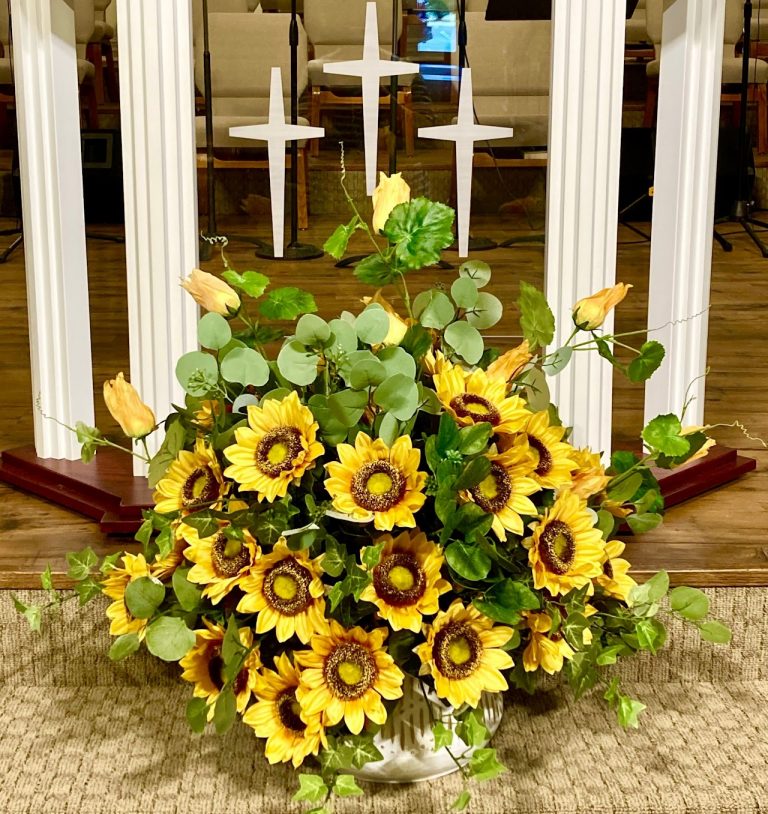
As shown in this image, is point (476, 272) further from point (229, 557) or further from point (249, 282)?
point (229, 557)

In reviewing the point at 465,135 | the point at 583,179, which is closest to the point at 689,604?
the point at 583,179

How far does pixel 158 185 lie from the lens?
155 cm

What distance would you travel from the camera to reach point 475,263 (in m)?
1.12

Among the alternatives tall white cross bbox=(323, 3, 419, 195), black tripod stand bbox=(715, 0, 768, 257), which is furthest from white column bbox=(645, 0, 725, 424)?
black tripod stand bbox=(715, 0, 768, 257)

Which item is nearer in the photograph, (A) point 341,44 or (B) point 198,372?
(B) point 198,372

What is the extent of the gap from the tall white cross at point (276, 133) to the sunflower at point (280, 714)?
789 mm

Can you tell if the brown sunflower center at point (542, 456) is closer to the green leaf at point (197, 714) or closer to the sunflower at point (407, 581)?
the sunflower at point (407, 581)

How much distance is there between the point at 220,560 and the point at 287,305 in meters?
0.22

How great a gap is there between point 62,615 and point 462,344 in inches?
22.5

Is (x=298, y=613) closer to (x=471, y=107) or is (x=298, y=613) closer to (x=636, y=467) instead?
(x=636, y=467)

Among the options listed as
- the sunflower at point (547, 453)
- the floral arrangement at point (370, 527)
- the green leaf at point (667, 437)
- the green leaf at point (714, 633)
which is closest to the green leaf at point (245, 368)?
the floral arrangement at point (370, 527)

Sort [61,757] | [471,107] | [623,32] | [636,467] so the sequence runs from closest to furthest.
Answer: [636,467], [61,757], [623,32], [471,107]

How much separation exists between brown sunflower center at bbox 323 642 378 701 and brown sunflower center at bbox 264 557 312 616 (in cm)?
5

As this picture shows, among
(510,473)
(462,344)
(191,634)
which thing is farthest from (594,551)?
(191,634)
